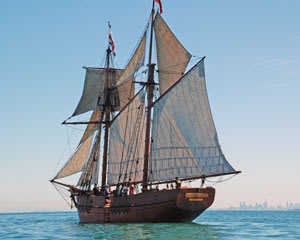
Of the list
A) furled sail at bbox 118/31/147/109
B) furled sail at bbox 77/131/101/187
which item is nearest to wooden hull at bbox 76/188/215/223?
furled sail at bbox 77/131/101/187

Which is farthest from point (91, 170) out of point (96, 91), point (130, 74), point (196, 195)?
point (196, 195)

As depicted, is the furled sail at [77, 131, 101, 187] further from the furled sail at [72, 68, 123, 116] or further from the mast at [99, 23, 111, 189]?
the furled sail at [72, 68, 123, 116]

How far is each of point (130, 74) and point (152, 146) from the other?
9748 mm

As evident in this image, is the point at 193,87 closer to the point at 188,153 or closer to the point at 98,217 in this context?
the point at 188,153

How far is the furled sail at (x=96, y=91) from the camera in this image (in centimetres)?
5194

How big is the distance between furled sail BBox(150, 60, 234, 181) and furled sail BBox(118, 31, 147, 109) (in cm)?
609

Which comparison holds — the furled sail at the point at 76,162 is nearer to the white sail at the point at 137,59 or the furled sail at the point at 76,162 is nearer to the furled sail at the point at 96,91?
the furled sail at the point at 96,91

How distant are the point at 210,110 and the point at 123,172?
12275mm

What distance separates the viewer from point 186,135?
127 ft

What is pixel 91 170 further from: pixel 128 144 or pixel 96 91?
pixel 96 91

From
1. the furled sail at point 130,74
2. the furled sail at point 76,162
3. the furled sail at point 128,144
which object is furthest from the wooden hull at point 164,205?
the furled sail at point 130,74

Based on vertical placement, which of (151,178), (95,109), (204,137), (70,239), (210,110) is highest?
(95,109)

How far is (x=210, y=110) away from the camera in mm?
39281

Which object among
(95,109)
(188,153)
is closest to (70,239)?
(188,153)
